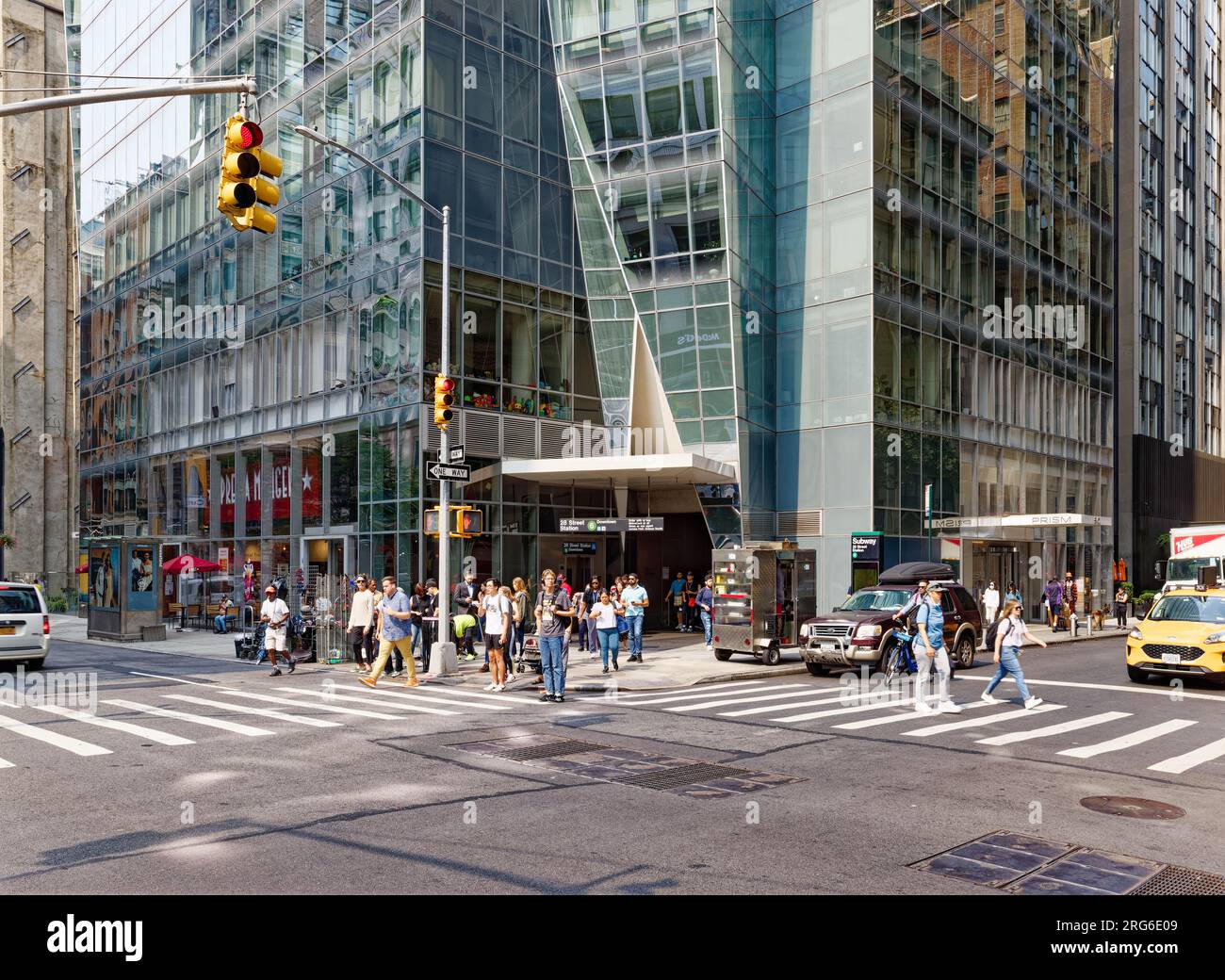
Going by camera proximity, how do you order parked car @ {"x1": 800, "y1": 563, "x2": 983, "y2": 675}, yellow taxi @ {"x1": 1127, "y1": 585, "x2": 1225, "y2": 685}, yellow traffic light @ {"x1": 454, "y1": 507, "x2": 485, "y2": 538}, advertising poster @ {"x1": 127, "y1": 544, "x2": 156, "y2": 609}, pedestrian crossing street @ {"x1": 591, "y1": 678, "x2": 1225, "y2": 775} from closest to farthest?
pedestrian crossing street @ {"x1": 591, "y1": 678, "x2": 1225, "y2": 775}
yellow taxi @ {"x1": 1127, "y1": 585, "x2": 1225, "y2": 685}
parked car @ {"x1": 800, "y1": 563, "x2": 983, "y2": 675}
yellow traffic light @ {"x1": 454, "y1": 507, "x2": 485, "y2": 538}
advertising poster @ {"x1": 127, "y1": 544, "x2": 156, "y2": 609}

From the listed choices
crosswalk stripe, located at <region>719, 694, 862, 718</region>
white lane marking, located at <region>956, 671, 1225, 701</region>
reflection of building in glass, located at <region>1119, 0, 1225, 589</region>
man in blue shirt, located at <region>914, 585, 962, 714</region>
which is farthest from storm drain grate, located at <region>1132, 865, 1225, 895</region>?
reflection of building in glass, located at <region>1119, 0, 1225, 589</region>

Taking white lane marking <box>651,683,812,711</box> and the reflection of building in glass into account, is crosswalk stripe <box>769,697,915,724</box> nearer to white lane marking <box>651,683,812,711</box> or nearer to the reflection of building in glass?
white lane marking <box>651,683,812,711</box>

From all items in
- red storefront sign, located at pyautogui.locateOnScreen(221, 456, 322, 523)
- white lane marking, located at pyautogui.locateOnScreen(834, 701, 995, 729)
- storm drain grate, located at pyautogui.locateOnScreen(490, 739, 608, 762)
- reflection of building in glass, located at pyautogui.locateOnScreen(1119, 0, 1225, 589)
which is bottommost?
white lane marking, located at pyautogui.locateOnScreen(834, 701, 995, 729)

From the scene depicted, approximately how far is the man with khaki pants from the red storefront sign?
14348 mm

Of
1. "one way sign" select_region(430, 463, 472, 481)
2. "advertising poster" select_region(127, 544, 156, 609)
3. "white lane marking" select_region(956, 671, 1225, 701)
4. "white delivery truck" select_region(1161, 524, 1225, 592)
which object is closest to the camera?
"white lane marking" select_region(956, 671, 1225, 701)

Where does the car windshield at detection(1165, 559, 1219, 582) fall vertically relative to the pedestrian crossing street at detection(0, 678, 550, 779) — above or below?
above

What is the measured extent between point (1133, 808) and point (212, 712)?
478 inches

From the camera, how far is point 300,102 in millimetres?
32594

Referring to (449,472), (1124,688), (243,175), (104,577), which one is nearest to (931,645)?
(1124,688)

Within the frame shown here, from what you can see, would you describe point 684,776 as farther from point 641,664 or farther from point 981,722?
point 641,664

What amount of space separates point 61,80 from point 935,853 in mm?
79592

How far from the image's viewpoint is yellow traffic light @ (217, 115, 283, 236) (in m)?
9.05

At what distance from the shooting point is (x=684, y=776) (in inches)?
400

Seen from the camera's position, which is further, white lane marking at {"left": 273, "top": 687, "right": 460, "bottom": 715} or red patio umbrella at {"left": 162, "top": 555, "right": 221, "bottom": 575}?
red patio umbrella at {"left": 162, "top": 555, "right": 221, "bottom": 575}
